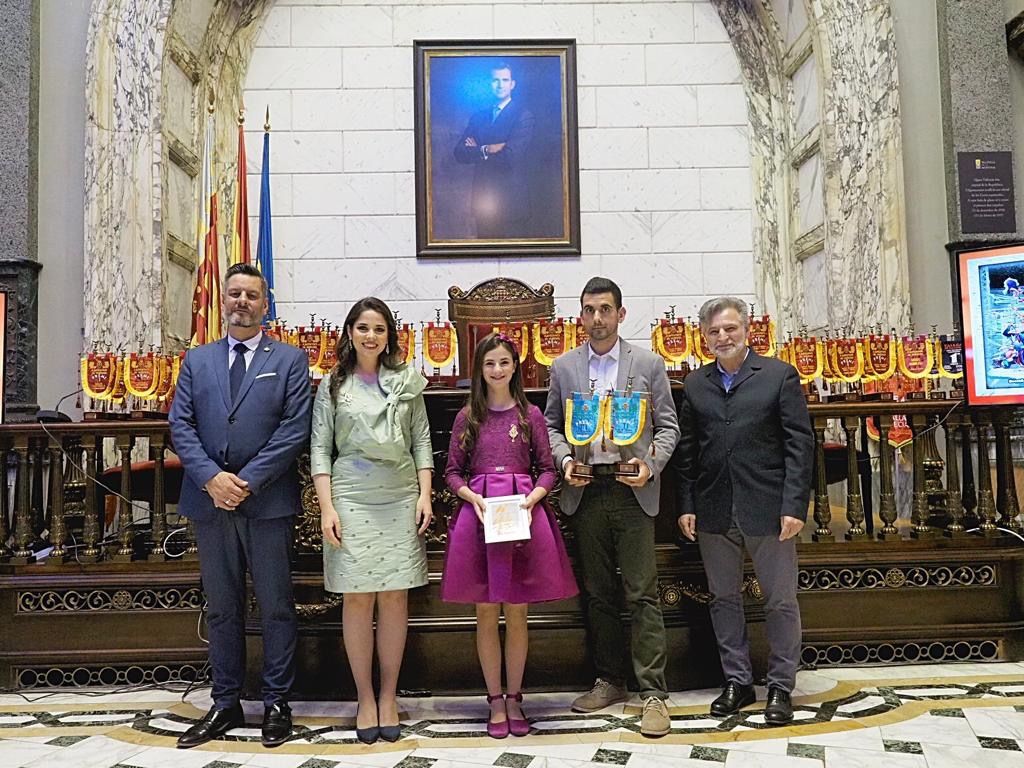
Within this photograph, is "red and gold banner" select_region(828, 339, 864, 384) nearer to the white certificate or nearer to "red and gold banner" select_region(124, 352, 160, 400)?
the white certificate

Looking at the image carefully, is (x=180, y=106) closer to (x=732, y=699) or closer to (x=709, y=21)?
(x=709, y=21)

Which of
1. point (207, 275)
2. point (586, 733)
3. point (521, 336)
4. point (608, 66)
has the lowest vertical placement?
point (586, 733)

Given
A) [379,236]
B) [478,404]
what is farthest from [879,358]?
[379,236]

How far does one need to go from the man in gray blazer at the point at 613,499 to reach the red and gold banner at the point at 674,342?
4.32ft

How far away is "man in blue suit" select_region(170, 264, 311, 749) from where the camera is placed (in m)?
2.96

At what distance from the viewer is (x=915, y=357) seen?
445 cm

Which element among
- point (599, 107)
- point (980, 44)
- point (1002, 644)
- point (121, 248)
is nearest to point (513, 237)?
point (599, 107)

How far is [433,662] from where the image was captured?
11.5ft

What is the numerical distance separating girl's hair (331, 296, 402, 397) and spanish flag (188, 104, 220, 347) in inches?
90.2

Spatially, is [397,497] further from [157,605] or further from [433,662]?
[157,605]

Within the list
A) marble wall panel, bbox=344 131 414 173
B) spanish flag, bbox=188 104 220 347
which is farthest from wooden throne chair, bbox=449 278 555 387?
marble wall panel, bbox=344 131 414 173

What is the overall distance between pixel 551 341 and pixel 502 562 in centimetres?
188

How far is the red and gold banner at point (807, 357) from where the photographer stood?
4.57 m

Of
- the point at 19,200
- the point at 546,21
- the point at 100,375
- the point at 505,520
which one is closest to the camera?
the point at 505,520
